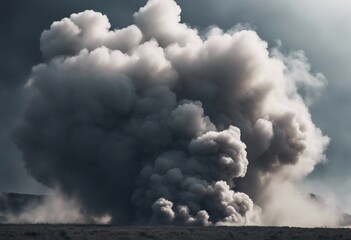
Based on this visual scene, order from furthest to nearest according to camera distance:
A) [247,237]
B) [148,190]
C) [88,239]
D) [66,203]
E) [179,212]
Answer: [66,203] → [148,190] → [179,212] → [247,237] → [88,239]

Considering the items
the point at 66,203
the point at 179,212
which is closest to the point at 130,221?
the point at 179,212

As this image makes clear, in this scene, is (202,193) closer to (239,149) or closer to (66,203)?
(239,149)

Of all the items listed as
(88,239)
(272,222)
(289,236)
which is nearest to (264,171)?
(272,222)

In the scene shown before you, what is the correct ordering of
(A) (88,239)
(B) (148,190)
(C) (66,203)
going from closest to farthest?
(A) (88,239), (B) (148,190), (C) (66,203)

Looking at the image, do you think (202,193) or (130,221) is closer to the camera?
(202,193)

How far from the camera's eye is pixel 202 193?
83.2 metres

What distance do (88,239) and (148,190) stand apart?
36.2 metres

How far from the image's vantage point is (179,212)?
7994cm

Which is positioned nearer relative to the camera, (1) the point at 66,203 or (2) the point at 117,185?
(2) the point at 117,185

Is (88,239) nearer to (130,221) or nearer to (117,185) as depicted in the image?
(130,221)

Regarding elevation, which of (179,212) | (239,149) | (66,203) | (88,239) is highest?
(239,149)

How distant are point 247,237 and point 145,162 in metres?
41.9

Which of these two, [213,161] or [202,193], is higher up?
[213,161]

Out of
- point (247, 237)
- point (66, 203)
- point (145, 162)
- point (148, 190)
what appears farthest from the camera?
point (66, 203)
